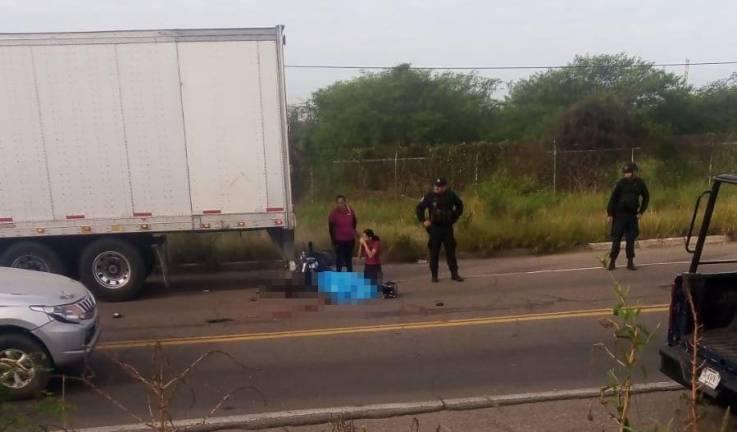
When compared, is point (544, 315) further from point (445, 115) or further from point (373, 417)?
point (445, 115)

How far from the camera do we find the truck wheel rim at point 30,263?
9.84m

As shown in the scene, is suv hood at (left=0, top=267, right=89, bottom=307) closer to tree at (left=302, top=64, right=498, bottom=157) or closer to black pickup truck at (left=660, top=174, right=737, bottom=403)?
black pickup truck at (left=660, top=174, right=737, bottom=403)

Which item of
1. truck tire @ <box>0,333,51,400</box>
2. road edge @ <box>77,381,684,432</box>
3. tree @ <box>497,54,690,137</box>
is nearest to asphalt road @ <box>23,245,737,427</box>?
road edge @ <box>77,381,684,432</box>

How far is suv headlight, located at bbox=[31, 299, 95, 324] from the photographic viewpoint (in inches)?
220

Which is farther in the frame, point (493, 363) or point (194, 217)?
point (194, 217)

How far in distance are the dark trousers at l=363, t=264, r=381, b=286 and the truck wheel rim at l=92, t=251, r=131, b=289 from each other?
11.2 feet

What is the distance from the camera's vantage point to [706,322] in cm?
484

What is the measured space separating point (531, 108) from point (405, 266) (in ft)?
82.2

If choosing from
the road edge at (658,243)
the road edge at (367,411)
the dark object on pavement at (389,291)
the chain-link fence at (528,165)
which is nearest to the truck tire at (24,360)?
the road edge at (367,411)

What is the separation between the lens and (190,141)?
9.66 metres

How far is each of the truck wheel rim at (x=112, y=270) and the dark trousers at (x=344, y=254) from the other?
3.05 metres

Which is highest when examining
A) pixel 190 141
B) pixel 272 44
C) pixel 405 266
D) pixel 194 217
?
pixel 272 44

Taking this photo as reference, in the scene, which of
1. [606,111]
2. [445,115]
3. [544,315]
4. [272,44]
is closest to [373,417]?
[544,315]

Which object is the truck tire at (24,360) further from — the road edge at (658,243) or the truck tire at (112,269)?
the road edge at (658,243)
